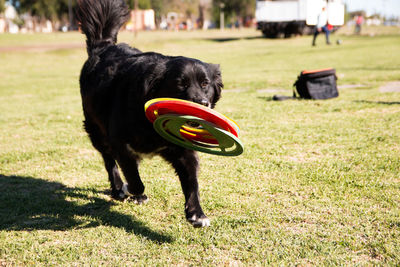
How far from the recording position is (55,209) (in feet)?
13.8

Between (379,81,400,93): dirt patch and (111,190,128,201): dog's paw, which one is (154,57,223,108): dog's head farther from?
(379,81,400,93): dirt patch

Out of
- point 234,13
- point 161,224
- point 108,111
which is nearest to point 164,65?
point 108,111

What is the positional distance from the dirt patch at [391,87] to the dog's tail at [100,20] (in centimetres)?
775

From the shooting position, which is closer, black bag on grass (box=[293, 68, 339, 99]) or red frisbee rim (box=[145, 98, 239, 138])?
red frisbee rim (box=[145, 98, 239, 138])

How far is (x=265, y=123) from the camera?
7.50m

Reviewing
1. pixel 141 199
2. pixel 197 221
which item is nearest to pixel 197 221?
pixel 197 221

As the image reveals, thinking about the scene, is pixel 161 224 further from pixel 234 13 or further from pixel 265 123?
pixel 234 13

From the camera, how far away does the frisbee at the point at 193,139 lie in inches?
120

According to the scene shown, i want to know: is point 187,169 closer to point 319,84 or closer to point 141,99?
point 141,99

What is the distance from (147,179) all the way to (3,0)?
3638 inches

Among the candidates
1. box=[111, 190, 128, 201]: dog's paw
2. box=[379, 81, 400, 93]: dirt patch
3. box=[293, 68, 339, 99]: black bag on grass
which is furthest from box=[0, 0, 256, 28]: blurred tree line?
box=[111, 190, 128, 201]: dog's paw

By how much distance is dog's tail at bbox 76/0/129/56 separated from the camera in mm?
4980

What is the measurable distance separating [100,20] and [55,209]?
2448 millimetres

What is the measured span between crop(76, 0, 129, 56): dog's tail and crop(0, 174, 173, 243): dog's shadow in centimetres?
179
